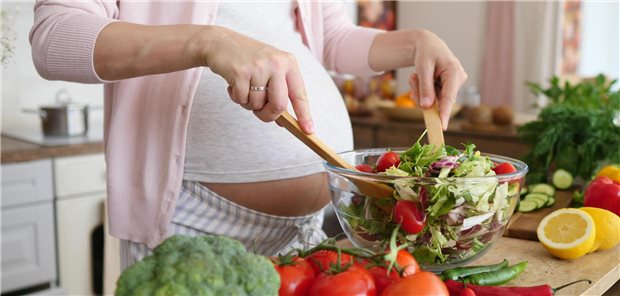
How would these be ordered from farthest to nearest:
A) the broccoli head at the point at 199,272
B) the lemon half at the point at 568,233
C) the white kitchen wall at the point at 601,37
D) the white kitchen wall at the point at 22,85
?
the white kitchen wall at the point at 601,37 → the white kitchen wall at the point at 22,85 → the lemon half at the point at 568,233 → the broccoli head at the point at 199,272

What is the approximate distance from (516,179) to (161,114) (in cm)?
56

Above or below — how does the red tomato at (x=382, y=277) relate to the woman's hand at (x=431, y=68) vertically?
below

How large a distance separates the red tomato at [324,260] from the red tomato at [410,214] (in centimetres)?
15

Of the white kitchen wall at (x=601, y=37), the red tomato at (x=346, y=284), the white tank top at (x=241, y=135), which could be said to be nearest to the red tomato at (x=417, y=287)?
the red tomato at (x=346, y=284)

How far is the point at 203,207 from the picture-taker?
108 cm

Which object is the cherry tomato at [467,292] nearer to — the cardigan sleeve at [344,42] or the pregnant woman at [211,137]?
the pregnant woman at [211,137]

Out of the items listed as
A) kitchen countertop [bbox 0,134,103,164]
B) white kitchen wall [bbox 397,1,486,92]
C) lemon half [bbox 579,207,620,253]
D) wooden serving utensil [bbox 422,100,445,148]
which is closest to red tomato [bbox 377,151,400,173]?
wooden serving utensil [bbox 422,100,445,148]

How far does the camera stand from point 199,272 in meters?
0.52

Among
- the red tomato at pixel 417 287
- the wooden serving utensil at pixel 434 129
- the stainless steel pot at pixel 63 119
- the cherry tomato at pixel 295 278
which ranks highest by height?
the wooden serving utensil at pixel 434 129

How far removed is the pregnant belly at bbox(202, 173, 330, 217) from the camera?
1046 millimetres

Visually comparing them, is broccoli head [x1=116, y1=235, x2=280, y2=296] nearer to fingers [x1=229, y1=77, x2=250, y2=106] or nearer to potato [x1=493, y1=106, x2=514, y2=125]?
fingers [x1=229, y1=77, x2=250, y2=106]

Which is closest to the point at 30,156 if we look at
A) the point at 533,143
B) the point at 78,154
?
the point at 78,154

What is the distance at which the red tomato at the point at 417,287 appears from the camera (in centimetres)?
58

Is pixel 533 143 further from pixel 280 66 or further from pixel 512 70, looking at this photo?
pixel 512 70
